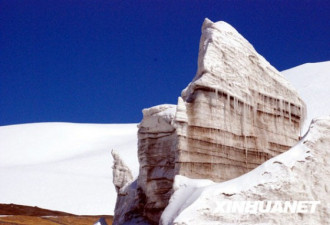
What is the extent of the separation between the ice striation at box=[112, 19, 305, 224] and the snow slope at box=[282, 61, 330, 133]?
43914 mm

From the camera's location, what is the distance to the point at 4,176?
55188mm

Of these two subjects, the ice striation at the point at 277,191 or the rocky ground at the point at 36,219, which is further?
the rocky ground at the point at 36,219

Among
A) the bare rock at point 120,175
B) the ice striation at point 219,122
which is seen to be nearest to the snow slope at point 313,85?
the bare rock at point 120,175

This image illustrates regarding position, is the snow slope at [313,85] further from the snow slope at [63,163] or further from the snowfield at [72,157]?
the snow slope at [63,163]

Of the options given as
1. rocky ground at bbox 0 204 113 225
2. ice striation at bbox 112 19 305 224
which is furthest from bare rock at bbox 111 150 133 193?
rocky ground at bbox 0 204 113 225

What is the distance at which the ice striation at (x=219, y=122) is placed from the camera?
33.7 feet

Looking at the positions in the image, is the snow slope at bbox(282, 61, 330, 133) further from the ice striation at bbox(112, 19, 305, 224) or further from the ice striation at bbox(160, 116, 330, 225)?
the ice striation at bbox(160, 116, 330, 225)

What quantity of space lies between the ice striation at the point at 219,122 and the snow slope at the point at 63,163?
30.4 metres

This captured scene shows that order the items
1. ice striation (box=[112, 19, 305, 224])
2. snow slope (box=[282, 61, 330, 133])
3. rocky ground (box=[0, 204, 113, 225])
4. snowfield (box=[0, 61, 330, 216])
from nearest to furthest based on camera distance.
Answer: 1. ice striation (box=[112, 19, 305, 224])
2. rocky ground (box=[0, 204, 113, 225])
3. snowfield (box=[0, 61, 330, 216])
4. snow slope (box=[282, 61, 330, 133])

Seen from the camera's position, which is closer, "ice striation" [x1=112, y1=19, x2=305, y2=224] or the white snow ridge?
the white snow ridge

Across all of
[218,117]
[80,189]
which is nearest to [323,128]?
[218,117]

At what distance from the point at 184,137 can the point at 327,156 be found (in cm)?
301

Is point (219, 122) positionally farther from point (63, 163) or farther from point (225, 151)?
point (63, 163)

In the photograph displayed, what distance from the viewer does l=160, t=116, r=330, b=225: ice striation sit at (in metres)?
7.47
